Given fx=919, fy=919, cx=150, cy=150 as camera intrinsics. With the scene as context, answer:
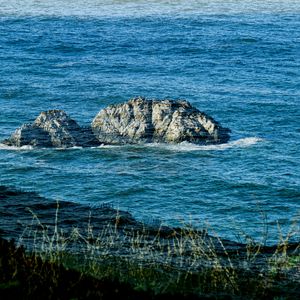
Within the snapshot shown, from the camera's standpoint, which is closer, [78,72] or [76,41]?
[78,72]

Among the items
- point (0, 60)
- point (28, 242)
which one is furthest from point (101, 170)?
point (0, 60)

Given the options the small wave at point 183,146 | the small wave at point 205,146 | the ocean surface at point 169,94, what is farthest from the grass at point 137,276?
the small wave at point 183,146

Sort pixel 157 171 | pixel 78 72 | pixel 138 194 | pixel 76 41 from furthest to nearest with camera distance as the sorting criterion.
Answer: pixel 76 41 → pixel 78 72 → pixel 157 171 → pixel 138 194

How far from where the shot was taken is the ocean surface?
54.1 m

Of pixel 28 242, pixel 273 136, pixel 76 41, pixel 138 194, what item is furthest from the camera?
pixel 76 41

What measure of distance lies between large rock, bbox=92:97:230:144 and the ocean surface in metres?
1.26

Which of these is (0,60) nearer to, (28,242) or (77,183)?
(77,183)

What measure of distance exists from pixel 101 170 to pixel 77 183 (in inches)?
151

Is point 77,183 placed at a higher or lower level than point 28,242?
lower

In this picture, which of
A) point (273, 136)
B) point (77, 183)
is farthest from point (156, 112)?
point (77, 183)

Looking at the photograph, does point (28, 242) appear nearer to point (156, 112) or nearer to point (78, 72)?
point (156, 112)

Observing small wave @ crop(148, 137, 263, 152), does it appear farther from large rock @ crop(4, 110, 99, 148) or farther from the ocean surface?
large rock @ crop(4, 110, 99, 148)

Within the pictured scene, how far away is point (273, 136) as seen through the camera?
232 ft

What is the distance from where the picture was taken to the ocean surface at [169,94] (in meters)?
54.1
